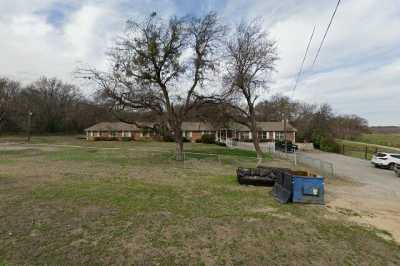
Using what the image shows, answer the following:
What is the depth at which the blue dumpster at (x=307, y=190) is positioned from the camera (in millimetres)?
7762

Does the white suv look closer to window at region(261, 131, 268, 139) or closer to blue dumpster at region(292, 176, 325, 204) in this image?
blue dumpster at region(292, 176, 325, 204)

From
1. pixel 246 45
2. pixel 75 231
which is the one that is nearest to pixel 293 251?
pixel 75 231

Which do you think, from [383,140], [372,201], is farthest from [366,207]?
[383,140]

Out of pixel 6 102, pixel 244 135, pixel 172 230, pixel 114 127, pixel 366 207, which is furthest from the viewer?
pixel 6 102

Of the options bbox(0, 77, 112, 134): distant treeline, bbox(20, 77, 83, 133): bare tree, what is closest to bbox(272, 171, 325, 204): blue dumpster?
bbox(0, 77, 112, 134): distant treeline

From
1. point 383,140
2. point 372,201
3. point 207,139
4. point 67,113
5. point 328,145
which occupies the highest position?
point 67,113

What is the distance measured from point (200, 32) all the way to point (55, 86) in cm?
6108

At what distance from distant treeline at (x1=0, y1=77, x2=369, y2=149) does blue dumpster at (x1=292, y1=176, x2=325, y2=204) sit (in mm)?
33312

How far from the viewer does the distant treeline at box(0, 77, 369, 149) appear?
4638 centimetres

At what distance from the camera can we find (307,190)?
7801 millimetres

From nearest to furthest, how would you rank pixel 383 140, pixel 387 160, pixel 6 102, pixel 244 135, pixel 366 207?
pixel 366 207 < pixel 387 160 < pixel 244 135 < pixel 383 140 < pixel 6 102

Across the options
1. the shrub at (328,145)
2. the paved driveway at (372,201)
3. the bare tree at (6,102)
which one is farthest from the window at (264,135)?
the bare tree at (6,102)

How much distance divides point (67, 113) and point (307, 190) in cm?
6234

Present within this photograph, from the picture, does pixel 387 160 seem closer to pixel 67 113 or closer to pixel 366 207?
pixel 366 207
